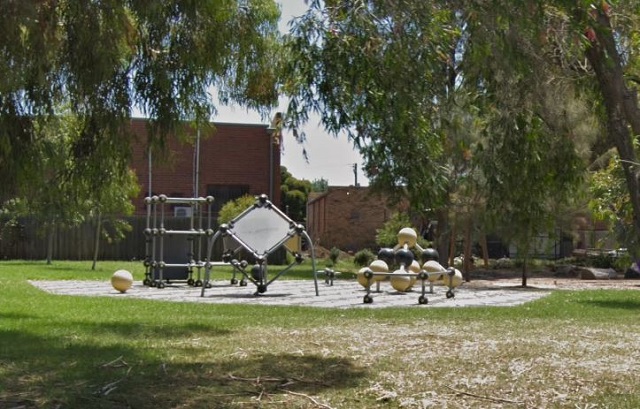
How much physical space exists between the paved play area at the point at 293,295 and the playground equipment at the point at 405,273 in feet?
0.58

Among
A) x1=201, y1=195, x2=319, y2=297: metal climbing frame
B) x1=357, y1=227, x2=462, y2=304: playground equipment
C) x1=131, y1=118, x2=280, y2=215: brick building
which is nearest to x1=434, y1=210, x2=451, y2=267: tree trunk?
x1=357, y1=227, x2=462, y2=304: playground equipment

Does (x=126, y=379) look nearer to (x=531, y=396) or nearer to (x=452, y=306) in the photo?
(x=531, y=396)

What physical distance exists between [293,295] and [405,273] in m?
2.00

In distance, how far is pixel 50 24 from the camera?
712 centimetres

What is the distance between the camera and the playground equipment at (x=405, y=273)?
15019mm

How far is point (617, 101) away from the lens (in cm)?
662

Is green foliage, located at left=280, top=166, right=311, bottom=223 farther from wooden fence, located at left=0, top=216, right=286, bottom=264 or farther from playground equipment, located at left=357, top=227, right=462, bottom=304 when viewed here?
playground equipment, located at left=357, top=227, right=462, bottom=304

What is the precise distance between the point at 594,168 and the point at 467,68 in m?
18.9

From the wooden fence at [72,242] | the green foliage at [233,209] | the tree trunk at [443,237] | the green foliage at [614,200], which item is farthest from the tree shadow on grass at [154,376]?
the wooden fence at [72,242]

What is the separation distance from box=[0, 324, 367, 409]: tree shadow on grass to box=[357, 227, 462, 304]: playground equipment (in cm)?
681

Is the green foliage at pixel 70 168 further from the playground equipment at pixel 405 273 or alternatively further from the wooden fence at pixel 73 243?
the wooden fence at pixel 73 243

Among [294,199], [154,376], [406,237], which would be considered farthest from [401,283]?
[294,199]

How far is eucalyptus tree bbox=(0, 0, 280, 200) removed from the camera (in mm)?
6977

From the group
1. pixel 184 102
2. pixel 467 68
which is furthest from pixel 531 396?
pixel 184 102
